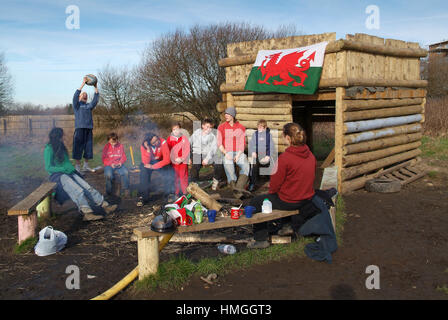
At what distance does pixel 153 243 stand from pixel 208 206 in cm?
209

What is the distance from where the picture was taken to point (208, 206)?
20.6 feet

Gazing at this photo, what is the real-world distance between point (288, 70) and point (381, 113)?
8.80 ft

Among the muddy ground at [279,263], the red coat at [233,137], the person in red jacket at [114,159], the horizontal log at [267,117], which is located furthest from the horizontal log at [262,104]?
the person in red jacket at [114,159]

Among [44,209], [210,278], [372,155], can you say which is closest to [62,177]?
[44,209]

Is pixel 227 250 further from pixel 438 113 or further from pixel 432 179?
pixel 438 113

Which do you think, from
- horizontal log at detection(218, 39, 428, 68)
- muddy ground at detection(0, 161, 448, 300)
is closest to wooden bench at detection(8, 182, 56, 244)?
muddy ground at detection(0, 161, 448, 300)

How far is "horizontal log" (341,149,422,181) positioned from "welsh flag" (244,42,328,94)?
1966 millimetres

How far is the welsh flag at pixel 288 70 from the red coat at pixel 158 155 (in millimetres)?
2491

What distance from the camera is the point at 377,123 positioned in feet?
31.0

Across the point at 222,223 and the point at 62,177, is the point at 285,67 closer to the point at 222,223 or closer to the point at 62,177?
the point at 222,223

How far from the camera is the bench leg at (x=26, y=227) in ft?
18.9

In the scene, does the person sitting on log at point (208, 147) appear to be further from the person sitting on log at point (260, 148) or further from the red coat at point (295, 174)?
the red coat at point (295, 174)
